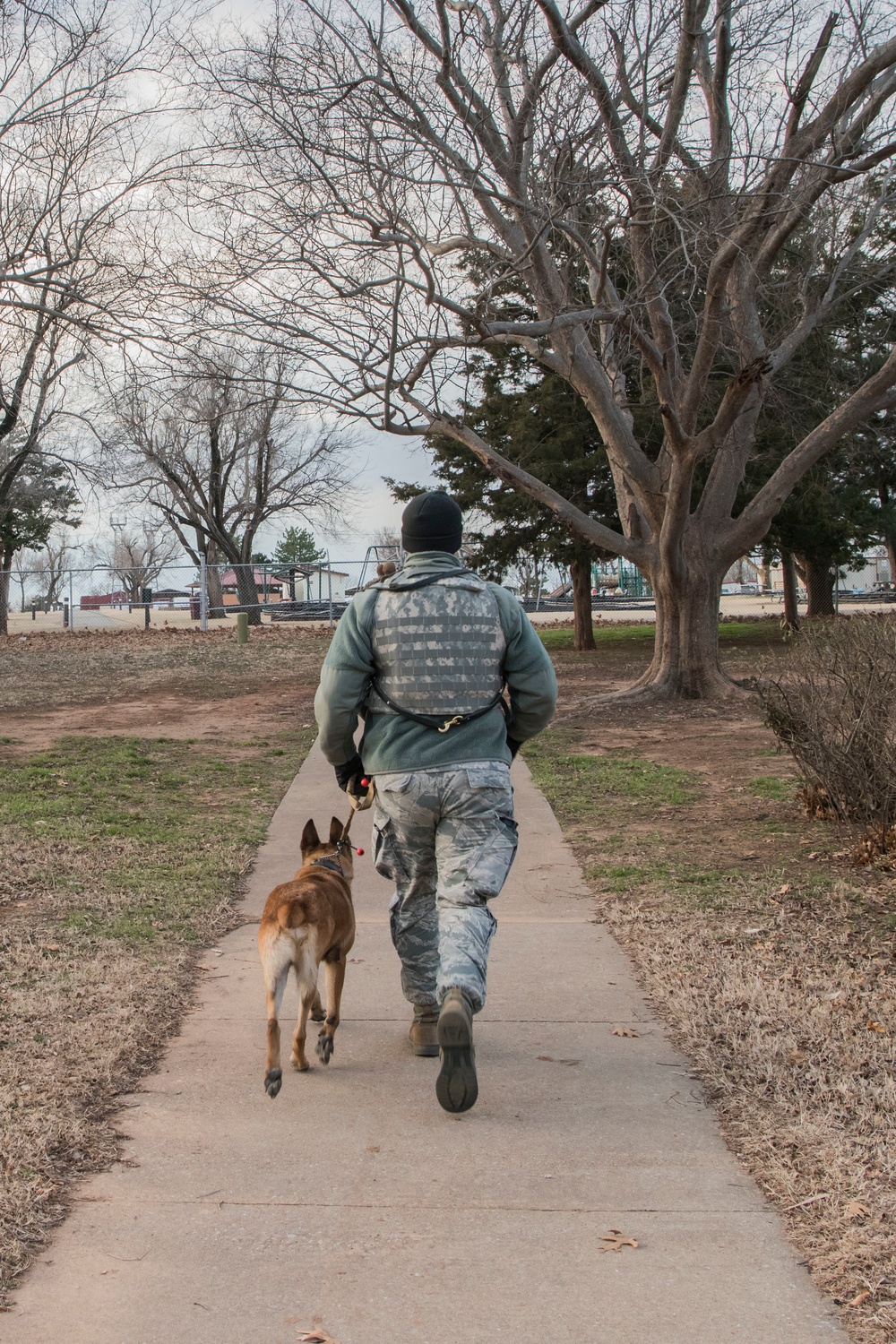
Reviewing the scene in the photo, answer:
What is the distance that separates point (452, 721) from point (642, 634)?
1125 inches

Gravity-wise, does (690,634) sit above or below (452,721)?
above

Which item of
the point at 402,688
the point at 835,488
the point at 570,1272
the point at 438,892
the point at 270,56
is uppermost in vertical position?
the point at 270,56

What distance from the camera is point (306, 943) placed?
418cm

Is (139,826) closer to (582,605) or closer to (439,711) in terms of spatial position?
(439,711)

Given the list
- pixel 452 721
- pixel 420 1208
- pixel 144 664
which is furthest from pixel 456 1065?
pixel 144 664

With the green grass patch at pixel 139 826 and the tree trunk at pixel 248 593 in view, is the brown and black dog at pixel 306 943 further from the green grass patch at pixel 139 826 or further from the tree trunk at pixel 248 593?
the tree trunk at pixel 248 593

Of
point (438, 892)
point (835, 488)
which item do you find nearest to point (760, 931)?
point (438, 892)

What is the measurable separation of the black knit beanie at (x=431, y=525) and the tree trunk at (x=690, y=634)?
12.1m

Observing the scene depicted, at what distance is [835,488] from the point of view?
1119 inches

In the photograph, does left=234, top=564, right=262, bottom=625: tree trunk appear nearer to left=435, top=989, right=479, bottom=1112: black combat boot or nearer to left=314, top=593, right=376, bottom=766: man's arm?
left=314, top=593, right=376, bottom=766: man's arm

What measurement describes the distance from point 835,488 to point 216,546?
111ft

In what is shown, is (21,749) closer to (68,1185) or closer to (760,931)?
(760,931)

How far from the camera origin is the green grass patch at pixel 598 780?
995 centimetres

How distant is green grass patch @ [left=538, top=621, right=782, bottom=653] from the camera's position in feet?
96.5
